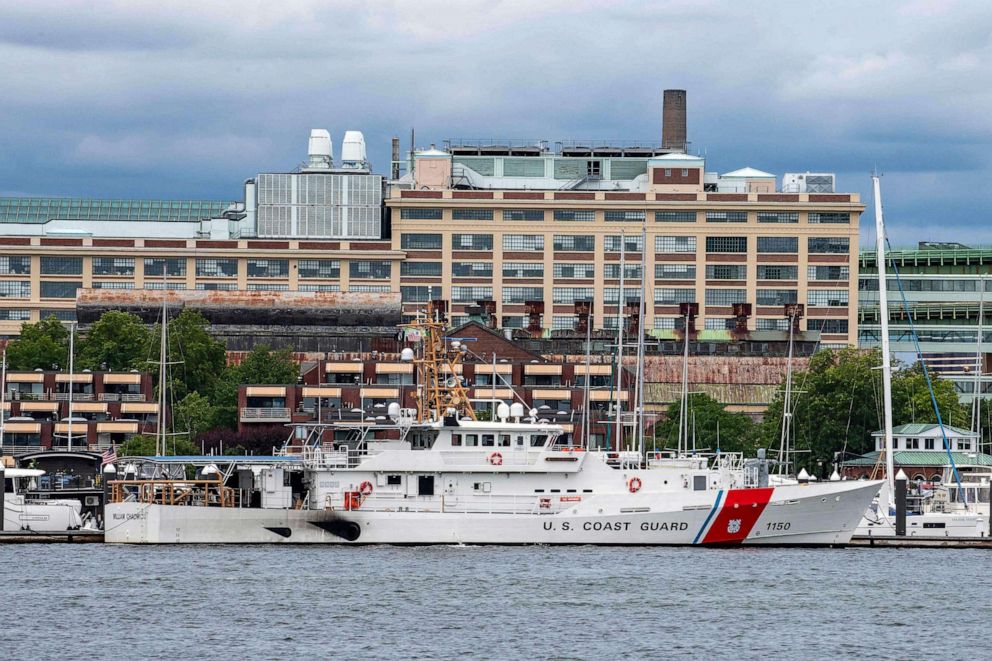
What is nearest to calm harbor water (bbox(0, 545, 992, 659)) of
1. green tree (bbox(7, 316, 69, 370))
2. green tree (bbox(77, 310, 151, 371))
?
green tree (bbox(77, 310, 151, 371))

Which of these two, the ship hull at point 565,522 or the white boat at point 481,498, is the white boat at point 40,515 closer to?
the ship hull at point 565,522

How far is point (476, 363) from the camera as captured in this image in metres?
176

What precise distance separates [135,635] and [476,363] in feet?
344

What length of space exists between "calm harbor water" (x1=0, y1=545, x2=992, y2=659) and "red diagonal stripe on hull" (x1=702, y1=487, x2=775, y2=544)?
5.04 ft

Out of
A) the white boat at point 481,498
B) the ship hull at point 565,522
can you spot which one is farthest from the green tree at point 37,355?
the white boat at point 481,498

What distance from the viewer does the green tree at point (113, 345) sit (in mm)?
188875

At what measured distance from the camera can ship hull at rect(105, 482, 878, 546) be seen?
97750 mm

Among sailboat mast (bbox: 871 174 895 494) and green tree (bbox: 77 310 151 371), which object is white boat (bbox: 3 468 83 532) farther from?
green tree (bbox: 77 310 151 371)

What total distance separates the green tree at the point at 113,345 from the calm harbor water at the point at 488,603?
89826mm

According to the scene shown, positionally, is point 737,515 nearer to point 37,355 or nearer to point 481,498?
point 481,498

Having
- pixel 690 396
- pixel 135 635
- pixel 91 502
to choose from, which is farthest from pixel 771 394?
pixel 135 635

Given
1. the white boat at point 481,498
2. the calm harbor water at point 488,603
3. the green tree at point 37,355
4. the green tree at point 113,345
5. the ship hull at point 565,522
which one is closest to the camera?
the calm harbor water at point 488,603

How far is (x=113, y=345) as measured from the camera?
190875 millimetres

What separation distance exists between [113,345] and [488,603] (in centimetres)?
11709
